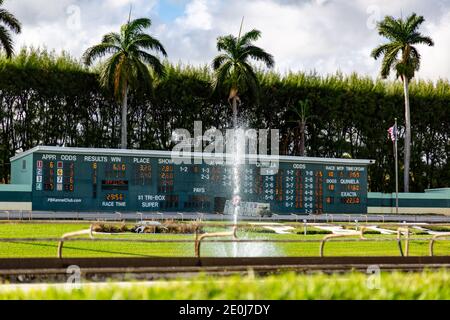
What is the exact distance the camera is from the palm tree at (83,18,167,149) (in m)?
45.1

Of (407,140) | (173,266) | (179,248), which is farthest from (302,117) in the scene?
(173,266)

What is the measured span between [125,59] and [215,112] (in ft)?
34.0

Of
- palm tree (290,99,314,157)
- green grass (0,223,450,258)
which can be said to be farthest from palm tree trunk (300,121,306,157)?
green grass (0,223,450,258)

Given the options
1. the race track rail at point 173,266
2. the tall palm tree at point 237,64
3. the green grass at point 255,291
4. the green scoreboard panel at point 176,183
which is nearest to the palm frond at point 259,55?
the tall palm tree at point 237,64

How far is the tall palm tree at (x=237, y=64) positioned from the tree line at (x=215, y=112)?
1400 millimetres

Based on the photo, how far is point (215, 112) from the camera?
53156mm

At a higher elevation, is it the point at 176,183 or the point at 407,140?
the point at 407,140

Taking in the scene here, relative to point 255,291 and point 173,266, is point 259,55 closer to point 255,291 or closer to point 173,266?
point 173,266

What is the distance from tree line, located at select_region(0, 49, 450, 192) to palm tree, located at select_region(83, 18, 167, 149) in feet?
5.97

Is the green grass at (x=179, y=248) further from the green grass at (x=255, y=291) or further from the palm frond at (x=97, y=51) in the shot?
the palm frond at (x=97, y=51)

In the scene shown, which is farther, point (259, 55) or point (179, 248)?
point (259, 55)

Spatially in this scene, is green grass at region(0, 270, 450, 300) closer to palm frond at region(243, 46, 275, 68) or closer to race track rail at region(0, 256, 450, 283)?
race track rail at region(0, 256, 450, 283)

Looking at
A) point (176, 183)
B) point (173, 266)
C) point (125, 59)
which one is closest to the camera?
point (173, 266)
